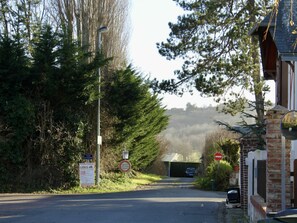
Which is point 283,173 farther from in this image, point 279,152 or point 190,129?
point 190,129

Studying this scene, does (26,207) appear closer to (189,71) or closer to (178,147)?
(189,71)

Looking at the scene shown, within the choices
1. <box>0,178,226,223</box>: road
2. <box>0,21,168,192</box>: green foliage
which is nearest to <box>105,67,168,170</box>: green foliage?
<box>0,21,168,192</box>: green foliage

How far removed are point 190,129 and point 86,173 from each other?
328 ft

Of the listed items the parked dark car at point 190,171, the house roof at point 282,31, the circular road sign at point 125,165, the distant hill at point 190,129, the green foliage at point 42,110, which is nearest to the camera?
the house roof at point 282,31

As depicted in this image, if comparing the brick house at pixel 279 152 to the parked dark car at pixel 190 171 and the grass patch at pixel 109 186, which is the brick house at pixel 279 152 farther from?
the parked dark car at pixel 190 171

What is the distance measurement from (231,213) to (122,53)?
21415 millimetres

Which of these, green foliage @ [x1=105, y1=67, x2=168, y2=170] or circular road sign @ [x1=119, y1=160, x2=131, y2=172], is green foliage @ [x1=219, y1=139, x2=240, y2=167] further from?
circular road sign @ [x1=119, y1=160, x2=131, y2=172]

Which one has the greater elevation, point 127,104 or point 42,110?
point 127,104

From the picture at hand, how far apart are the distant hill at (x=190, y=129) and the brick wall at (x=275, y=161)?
86.2 meters

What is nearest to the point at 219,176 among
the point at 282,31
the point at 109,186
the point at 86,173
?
the point at 109,186

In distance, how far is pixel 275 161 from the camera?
10.4 meters

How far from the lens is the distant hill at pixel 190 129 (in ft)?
342

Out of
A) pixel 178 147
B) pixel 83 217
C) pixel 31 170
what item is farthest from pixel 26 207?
pixel 178 147

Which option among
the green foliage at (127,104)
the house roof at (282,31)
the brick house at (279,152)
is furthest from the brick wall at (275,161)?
the green foliage at (127,104)
